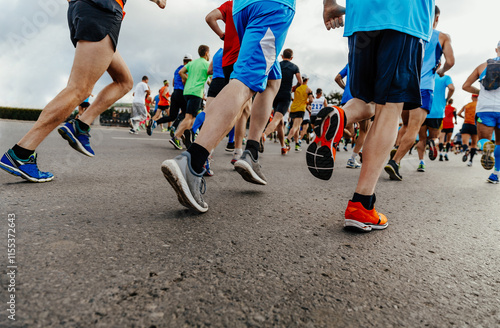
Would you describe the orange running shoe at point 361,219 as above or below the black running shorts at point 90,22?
below

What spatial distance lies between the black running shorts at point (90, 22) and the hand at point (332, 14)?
1.48 metres

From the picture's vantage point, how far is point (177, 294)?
887 mm

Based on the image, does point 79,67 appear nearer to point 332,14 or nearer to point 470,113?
point 332,14

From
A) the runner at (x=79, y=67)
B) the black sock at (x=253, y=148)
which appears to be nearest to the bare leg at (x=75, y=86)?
the runner at (x=79, y=67)

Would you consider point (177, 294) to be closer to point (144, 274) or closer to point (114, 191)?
point (144, 274)

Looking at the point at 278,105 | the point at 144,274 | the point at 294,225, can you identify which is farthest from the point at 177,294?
the point at 278,105

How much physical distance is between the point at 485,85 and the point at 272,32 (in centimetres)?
407

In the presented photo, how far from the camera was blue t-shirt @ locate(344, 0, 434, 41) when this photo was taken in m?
1.76

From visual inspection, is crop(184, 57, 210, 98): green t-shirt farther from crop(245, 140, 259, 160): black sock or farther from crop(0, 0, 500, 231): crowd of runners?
crop(245, 140, 259, 160): black sock

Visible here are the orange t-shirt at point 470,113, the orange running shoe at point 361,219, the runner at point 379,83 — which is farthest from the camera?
the orange t-shirt at point 470,113

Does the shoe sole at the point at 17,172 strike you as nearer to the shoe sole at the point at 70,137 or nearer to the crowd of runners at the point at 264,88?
the crowd of runners at the point at 264,88

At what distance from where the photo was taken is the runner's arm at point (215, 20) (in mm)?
3348

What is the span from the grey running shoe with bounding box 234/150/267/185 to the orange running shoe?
2.89ft

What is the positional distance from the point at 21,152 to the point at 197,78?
4413 mm
